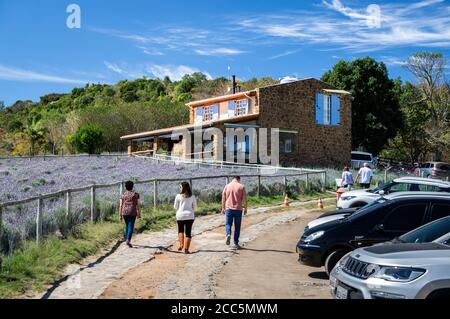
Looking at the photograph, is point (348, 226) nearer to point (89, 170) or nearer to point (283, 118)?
point (89, 170)

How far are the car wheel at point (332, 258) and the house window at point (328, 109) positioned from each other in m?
34.4

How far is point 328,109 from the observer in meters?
44.3

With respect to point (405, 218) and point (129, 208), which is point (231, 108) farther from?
point (405, 218)

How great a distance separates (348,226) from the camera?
1003 cm

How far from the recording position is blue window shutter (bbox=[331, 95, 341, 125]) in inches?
1758

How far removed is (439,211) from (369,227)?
1347 mm

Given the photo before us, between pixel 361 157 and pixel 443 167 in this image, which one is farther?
pixel 361 157

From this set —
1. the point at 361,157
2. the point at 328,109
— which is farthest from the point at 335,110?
the point at 361,157

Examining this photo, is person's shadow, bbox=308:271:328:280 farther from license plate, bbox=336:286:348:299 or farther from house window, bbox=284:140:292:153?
house window, bbox=284:140:292:153

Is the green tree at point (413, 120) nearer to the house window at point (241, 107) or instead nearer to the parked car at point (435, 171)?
the parked car at point (435, 171)

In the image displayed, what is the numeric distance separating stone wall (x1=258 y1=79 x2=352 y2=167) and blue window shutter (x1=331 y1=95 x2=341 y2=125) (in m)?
0.30

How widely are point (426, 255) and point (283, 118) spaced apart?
115ft

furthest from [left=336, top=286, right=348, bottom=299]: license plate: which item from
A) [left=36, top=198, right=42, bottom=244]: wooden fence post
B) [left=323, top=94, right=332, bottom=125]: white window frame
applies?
[left=323, top=94, right=332, bottom=125]: white window frame
